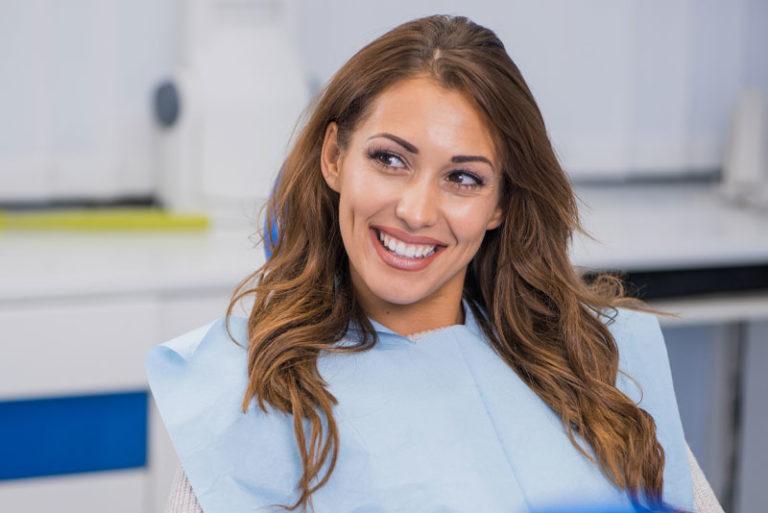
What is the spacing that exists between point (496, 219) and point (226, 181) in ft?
2.94

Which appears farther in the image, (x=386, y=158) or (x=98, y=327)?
(x=98, y=327)

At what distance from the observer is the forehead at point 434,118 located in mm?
1056

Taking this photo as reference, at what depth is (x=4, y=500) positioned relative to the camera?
170cm

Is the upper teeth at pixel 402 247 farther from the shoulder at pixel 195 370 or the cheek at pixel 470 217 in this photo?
the shoulder at pixel 195 370

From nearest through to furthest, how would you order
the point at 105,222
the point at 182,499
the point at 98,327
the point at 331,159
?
the point at 182,499, the point at 331,159, the point at 98,327, the point at 105,222

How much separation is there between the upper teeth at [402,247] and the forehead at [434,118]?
11 cm

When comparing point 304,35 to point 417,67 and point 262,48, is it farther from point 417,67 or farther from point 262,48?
point 417,67

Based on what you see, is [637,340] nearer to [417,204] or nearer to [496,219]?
[496,219]

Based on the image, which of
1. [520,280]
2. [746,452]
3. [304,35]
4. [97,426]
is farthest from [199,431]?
[746,452]

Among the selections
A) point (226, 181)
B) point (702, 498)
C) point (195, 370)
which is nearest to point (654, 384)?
point (702, 498)

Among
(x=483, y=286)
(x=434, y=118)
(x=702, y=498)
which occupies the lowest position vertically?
(x=702, y=498)

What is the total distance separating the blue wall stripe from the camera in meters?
1.69

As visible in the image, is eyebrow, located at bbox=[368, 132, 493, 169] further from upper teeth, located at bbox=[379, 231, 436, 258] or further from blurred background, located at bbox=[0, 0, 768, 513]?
blurred background, located at bbox=[0, 0, 768, 513]

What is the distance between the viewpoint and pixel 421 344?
3.87ft
